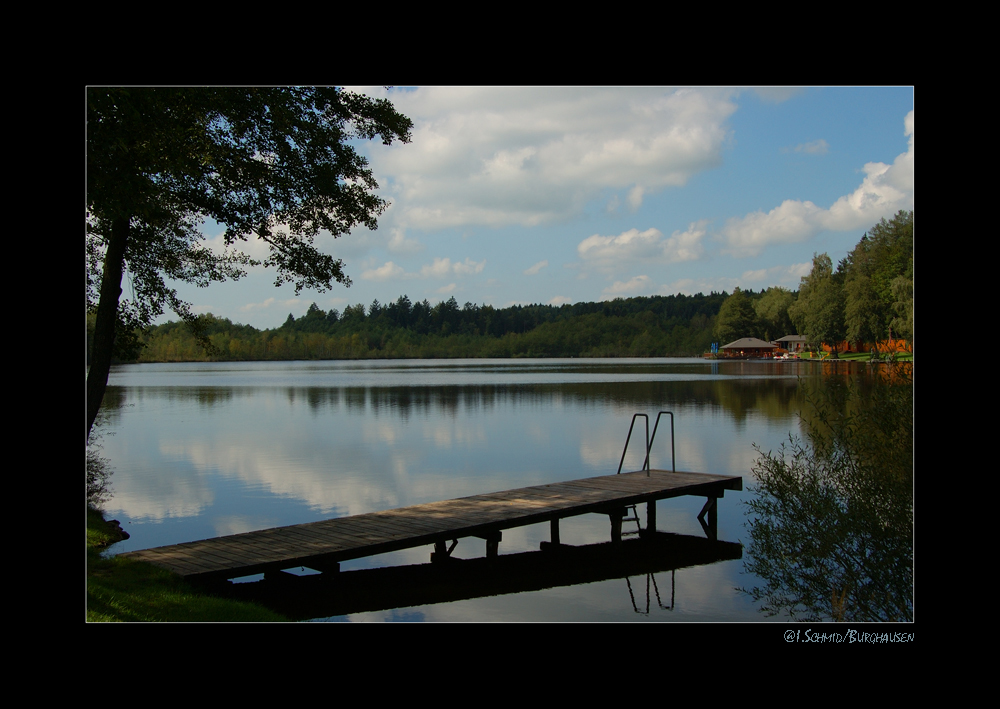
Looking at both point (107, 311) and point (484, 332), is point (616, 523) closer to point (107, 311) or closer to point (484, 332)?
A: point (107, 311)

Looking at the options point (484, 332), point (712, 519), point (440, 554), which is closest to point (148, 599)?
point (440, 554)

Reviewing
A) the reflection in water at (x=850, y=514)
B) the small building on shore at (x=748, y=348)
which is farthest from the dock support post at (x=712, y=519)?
the small building on shore at (x=748, y=348)

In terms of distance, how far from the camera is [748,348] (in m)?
69.9

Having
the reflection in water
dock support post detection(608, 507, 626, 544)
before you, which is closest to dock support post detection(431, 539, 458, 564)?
dock support post detection(608, 507, 626, 544)

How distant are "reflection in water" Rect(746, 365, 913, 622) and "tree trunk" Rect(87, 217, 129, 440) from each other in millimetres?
6296

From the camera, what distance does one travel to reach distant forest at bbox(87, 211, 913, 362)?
591cm

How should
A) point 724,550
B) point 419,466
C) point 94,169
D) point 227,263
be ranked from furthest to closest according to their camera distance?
point 419,466
point 724,550
point 227,263
point 94,169

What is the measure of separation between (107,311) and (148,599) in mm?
3309

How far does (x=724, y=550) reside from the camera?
32.0 feet

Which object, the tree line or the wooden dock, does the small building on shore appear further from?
the wooden dock

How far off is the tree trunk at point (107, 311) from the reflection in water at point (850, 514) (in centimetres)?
630
